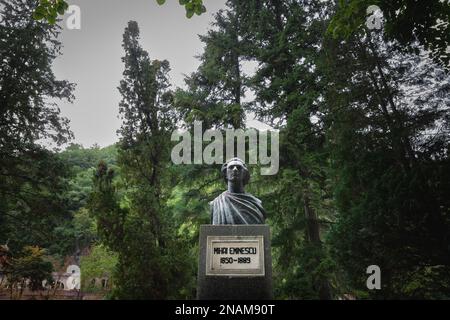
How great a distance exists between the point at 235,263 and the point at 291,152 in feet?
18.6

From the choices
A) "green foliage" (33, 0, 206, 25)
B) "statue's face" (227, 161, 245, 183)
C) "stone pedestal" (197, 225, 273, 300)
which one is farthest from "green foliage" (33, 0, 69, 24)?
"statue's face" (227, 161, 245, 183)

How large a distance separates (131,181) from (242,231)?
16.8 ft

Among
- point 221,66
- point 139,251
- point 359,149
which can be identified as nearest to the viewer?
point 139,251

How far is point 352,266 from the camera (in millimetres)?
6906

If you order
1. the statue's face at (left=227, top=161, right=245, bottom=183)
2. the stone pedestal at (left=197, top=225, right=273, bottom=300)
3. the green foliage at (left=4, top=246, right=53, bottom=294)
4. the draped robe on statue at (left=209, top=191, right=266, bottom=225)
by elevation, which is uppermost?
the statue's face at (left=227, top=161, right=245, bottom=183)

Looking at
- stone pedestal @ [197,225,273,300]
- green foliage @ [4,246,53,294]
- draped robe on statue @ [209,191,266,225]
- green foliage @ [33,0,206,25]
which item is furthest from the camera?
green foliage @ [4,246,53,294]

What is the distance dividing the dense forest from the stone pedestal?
2.81 m

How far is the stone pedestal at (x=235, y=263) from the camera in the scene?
4258mm

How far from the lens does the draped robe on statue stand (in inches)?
199

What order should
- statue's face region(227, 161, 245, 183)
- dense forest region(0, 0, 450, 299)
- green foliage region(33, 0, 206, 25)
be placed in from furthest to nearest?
dense forest region(0, 0, 450, 299) → statue's face region(227, 161, 245, 183) → green foliage region(33, 0, 206, 25)

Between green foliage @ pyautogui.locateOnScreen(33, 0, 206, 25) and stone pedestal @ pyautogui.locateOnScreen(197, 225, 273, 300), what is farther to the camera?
stone pedestal @ pyautogui.locateOnScreen(197, 225, 273, 300)

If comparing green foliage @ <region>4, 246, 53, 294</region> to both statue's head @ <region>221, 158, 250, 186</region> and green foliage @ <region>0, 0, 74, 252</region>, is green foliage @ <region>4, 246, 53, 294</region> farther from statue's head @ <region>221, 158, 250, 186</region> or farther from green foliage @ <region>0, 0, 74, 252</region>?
statue's head @ <region>221, 158, 250, 186</region>

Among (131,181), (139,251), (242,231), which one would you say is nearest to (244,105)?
(131,181)

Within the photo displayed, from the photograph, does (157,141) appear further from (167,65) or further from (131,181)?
(167,65)
